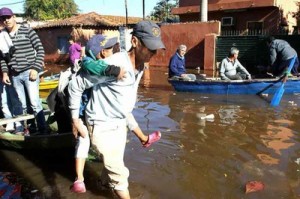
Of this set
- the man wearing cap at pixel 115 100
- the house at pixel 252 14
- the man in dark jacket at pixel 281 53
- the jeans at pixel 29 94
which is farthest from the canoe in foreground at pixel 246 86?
the house at pixel 252 14

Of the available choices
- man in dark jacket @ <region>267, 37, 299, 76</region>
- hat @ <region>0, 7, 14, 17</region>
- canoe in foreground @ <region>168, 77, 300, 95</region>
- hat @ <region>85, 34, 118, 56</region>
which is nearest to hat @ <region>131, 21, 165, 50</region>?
hat @ <region>85, 34, 118, 56</region>

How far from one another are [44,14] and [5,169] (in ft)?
150

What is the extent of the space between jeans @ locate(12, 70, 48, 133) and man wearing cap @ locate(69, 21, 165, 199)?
2.46 metres

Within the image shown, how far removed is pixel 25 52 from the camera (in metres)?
5.16

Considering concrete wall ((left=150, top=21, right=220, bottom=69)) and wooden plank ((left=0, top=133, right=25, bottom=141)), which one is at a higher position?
concrete wall ((left=150, top=21, right=220, bottom=69))

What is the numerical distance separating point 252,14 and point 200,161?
17.9 meters

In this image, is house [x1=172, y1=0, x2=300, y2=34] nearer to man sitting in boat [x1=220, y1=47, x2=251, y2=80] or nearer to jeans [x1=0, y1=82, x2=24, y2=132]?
man sitting in boat [x1=220, y1=47, x2=251, y2=80]

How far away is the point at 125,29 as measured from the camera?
23.2m

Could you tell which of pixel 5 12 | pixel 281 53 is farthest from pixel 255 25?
pixel 5 12

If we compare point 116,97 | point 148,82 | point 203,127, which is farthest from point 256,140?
point 148,82

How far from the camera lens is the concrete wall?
757 inches

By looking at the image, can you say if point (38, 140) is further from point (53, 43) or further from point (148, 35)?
point (53, 43)

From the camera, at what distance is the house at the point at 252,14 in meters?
20.5

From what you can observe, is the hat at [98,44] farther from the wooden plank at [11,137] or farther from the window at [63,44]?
the window at [63,44]
